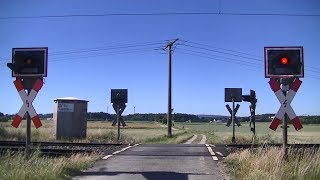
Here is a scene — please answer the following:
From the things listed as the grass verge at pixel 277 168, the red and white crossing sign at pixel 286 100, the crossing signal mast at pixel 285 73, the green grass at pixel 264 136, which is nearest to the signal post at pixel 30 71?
the grass verge at pixel 277 168

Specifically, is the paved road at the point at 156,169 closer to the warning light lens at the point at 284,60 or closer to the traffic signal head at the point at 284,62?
the traffic signal head at the point at 284,62

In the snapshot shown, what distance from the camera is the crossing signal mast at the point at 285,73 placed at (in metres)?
11.4

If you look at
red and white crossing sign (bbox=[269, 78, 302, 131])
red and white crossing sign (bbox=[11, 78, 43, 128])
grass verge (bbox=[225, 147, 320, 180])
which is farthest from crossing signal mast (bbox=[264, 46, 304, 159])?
red and white crossing sign (bbox=[11, 78, 43, 128])

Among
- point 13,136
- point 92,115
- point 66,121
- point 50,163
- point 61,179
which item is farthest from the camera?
point 92,115

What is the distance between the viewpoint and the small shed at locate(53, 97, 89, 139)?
1305 inches

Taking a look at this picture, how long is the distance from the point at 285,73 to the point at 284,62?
0.86 ft

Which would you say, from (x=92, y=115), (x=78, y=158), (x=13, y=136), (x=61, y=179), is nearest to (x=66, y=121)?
(x=13, y=136)

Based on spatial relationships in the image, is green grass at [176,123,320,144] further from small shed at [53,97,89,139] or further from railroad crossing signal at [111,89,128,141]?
small shed at [53,97,89,139]

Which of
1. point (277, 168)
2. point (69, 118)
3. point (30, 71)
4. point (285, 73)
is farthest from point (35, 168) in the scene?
point (69, 118)

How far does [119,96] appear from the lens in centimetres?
3120

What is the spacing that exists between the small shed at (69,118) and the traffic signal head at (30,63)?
2193 cm

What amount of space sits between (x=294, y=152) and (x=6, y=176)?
7.58 m

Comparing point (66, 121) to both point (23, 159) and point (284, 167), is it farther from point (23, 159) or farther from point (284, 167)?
point (284, 167)

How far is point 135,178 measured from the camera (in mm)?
10328
